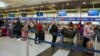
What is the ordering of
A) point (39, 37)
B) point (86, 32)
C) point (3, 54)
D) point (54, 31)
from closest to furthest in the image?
point (3, 54) < point (86, 32) < point (54, 31) < point (39, 37)

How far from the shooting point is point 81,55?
7.20 meters

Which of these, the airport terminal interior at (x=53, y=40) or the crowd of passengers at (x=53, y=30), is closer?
the airport terminal interior at (x=53, y=40)

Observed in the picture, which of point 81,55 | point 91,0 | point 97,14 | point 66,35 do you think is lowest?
point 81,55

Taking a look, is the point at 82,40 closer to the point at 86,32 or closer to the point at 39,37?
the point at 86,32

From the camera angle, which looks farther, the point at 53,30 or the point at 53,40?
the point at 53,40

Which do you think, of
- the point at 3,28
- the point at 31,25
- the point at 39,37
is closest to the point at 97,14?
the point at 31,25

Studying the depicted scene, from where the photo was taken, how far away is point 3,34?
14406mm

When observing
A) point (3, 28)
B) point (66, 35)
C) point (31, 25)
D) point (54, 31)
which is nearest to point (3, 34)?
point (3, 28)

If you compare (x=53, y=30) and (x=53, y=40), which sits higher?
(x=53, y=30)

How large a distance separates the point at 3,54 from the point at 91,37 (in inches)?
169

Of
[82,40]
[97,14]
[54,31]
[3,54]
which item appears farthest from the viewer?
[97,14]

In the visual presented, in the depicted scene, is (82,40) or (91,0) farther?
(91,0)

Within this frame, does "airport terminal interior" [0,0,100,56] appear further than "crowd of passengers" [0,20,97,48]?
No

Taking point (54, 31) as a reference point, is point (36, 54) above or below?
below
